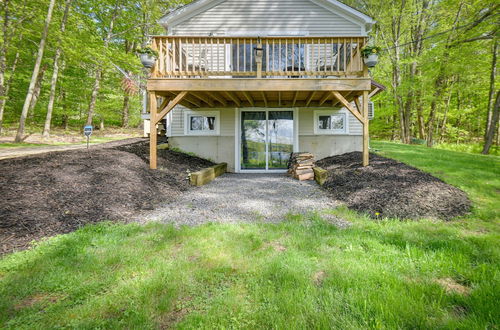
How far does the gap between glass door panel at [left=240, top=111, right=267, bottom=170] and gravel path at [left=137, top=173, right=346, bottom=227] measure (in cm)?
243

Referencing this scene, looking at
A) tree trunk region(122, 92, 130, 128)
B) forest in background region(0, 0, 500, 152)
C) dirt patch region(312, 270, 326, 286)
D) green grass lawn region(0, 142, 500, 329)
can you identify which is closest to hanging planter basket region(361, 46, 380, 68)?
green grass lawn region(0, 142, 500, 329)

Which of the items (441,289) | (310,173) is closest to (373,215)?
(441,289)

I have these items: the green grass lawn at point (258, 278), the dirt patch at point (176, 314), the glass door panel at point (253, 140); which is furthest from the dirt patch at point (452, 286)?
the glass door panel at point (253, 140)

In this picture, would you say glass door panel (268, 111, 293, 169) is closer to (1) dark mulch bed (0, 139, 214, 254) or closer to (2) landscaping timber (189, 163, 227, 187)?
(2) landscaping timber (189, 163, 227, 187)

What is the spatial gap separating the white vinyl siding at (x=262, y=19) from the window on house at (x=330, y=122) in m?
2.80

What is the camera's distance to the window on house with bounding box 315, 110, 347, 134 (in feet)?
A: 26.3

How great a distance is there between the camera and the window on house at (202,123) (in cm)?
805

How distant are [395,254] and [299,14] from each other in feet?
28.0

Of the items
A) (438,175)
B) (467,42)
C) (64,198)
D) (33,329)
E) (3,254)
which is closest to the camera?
(33,329)

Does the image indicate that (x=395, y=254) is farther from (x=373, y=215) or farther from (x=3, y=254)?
(x=3, y=254)

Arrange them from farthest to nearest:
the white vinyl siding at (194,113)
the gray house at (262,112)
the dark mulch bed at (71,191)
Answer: the white vinyl siding at (194,113)
the gray house at (262,112)
the dark mulch bed at (71,191)

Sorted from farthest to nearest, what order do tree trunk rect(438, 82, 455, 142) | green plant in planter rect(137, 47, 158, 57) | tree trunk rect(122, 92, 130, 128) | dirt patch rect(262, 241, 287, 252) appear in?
tree trunk rect(122, 92, 130, 128), tree trunk rect(438, 82, 455, 142), green plant in planter rect(137, 47, 158, 57), dirt patch rect(262, 241, 287, 252)

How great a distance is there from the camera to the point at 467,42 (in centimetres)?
879

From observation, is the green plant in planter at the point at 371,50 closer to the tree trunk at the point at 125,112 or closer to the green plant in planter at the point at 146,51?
the green plant in planter at the point at 146,51
